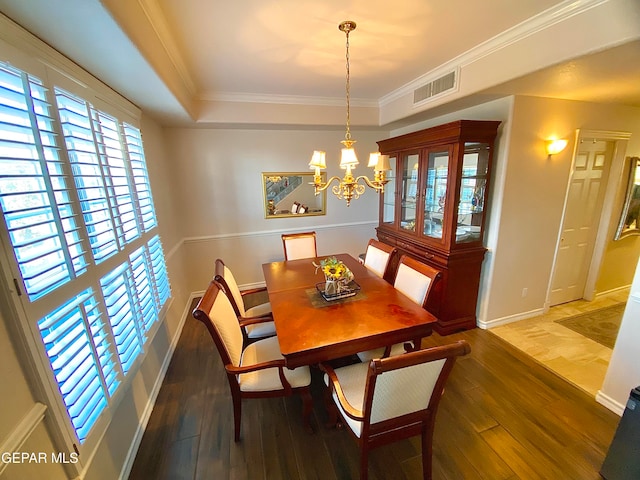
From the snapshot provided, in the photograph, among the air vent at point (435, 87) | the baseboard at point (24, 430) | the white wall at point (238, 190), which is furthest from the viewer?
the white wall at point (238, 190)

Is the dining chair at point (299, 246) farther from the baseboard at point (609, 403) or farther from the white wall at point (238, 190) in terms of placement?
the baseboard at point (609, 403)

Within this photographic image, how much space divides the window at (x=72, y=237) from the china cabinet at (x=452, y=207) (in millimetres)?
2433

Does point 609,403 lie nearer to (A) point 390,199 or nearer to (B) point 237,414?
(B) point 237,414

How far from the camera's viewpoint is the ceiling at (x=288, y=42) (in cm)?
120

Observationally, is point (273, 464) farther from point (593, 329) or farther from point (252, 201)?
point (593, 329)

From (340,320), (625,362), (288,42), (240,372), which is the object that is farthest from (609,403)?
(288,42)

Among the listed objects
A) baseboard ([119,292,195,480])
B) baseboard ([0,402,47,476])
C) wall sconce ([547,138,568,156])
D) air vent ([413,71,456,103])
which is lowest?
baseboard ([119,292,195,480])

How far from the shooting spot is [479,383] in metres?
2.11

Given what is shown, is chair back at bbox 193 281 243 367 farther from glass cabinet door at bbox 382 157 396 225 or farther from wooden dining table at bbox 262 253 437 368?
glass cabinet door at bbox 382 157 396 225

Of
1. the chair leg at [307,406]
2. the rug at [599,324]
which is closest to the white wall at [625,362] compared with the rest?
the rug at [599,324]

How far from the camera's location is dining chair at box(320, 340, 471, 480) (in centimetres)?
108

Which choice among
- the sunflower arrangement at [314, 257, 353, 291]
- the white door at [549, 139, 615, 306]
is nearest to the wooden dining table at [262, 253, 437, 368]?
the sunflower arrangement at [314, 257, 353, 291]

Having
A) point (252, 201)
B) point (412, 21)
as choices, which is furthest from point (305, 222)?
point (412, 21)

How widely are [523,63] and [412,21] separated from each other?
870mm
